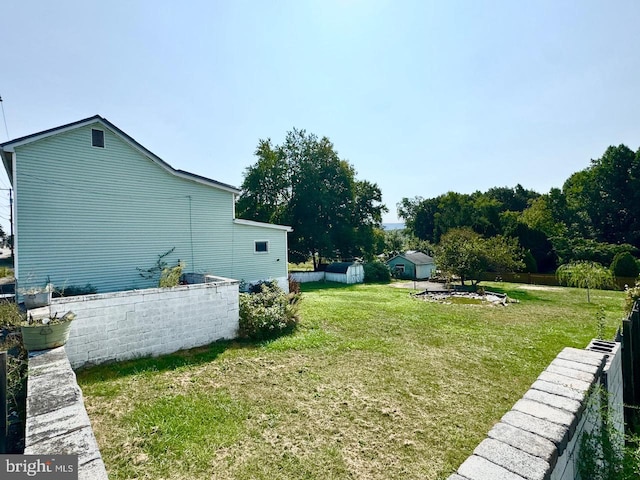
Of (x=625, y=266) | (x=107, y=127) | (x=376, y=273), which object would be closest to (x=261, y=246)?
(x=107, y=127)

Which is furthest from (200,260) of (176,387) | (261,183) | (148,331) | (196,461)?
Result: (261,183)

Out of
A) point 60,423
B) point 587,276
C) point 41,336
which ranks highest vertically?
point 41,336

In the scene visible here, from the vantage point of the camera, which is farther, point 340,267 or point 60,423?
point 340,267

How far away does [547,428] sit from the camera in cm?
180

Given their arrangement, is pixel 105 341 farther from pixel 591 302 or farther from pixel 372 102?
pixel 591 302

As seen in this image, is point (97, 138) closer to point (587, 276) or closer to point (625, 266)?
point (587, 276)

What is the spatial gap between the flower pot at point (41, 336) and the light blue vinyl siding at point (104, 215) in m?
5.75

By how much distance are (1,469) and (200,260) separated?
9.94m

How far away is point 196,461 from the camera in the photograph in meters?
3.40

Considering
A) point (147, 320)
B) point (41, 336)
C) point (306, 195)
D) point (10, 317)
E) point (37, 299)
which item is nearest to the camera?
point (41, 336)

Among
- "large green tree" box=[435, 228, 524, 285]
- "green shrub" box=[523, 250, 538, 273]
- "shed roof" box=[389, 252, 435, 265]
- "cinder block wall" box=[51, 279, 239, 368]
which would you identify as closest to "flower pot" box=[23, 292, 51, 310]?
"cinder block wall" box=[51, 279, 239, 368]

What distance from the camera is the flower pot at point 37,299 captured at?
19.9 ft

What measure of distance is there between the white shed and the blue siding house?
13.3 metres

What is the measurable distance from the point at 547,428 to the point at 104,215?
1170 centimetres
